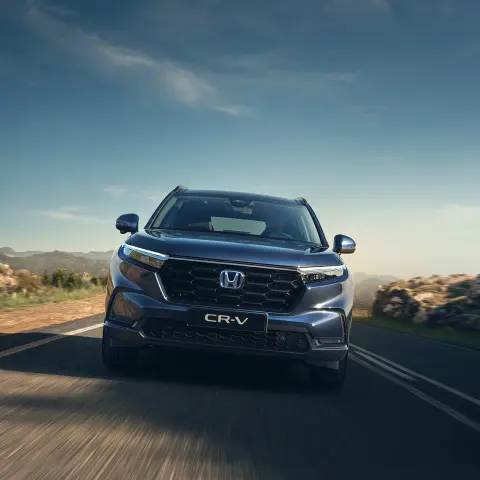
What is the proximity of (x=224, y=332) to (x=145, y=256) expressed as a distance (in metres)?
0.93

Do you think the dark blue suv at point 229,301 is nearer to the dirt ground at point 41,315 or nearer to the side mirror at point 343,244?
the side mirror at point 343,244

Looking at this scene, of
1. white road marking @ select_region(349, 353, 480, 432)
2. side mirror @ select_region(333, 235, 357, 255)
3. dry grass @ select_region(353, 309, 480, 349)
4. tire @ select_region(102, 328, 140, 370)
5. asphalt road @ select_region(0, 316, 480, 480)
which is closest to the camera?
asphalt road @ select_region(0, 316, 480, 480)

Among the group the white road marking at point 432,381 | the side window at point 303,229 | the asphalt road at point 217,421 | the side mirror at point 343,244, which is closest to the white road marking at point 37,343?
the asphalt road at point 217,421

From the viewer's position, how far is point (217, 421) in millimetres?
5070

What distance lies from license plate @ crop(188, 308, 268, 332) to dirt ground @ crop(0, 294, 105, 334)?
5.03 meters

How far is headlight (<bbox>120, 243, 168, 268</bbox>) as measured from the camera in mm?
6342

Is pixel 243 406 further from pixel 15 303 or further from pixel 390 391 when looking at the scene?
pixel 15 303

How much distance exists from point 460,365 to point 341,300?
4.71 metres

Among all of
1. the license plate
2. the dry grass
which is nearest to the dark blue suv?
the license plate

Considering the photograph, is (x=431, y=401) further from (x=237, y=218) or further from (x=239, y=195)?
(x=239, y=195)

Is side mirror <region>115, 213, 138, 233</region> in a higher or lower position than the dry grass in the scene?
higher

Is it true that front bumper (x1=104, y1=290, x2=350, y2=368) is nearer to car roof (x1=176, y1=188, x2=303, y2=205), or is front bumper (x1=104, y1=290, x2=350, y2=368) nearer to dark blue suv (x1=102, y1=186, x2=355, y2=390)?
dark blue suv (x1=102, y1=186, x2=355, y2=390)

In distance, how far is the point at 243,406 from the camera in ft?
18.6

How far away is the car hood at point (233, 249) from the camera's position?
A: 6.34 metres
